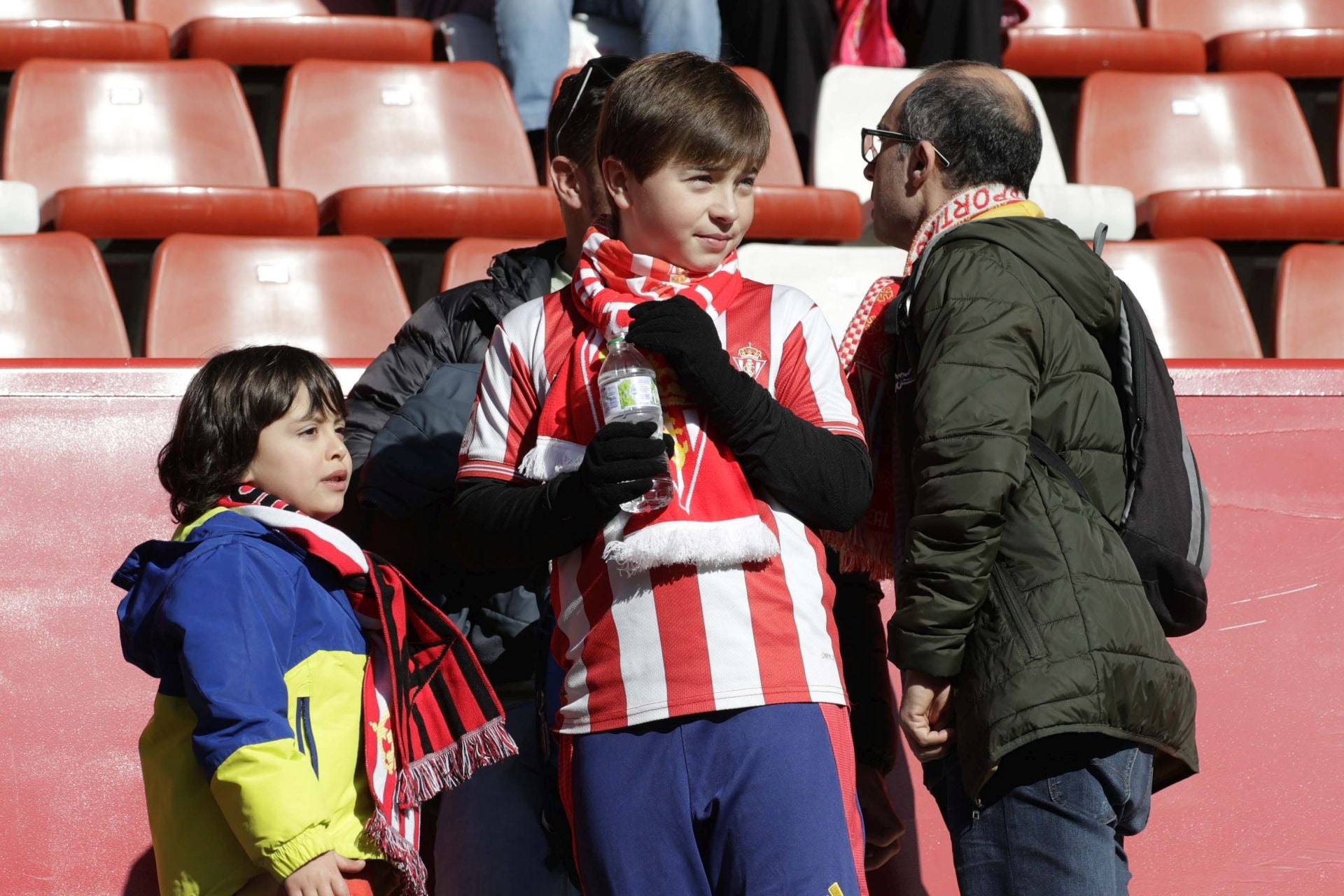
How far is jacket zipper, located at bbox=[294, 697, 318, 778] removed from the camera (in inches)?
69.2

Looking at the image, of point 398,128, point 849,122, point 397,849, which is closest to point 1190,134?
point 849,122

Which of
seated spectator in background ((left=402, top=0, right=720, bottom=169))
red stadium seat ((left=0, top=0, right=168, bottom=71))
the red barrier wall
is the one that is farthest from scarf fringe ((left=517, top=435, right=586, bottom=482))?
red stadium seat ((left=0, top=0, right=168, bottom=71))

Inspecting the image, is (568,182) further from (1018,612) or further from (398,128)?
(398,128)

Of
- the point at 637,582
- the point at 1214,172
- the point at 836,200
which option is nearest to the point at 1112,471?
the point at 637,582

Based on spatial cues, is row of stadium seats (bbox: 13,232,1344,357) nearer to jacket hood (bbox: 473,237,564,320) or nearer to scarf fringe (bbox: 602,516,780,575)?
jacket hood (bbox: 473,237,564,320)

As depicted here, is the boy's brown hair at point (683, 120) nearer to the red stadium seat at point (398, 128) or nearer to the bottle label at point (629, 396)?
the bottle label at point (629, 396)

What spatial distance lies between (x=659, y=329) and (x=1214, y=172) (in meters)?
3.50

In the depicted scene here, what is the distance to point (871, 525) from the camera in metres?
1.97

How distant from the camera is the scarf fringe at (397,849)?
1.77 meters

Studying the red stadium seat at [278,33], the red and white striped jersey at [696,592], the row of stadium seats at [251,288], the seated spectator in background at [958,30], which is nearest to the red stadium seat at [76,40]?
the red stadium seat at [278,33]

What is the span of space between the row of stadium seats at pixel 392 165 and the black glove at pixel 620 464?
217cm

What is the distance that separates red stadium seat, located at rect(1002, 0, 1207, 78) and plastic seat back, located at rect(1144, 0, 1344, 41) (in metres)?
0.30

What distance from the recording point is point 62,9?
4582mm

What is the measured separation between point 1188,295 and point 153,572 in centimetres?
274
